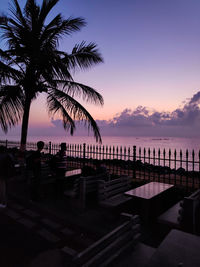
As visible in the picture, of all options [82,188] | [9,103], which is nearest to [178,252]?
[82,188]

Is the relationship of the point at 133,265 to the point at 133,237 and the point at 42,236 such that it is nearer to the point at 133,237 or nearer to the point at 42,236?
the point at 133,237

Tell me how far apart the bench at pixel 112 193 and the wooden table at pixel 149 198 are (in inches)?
14.5

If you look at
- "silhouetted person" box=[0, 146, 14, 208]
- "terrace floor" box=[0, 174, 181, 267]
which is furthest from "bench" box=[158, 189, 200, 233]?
"silhouetted person" box=[0, 146, 14, 208]

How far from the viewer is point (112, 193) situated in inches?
179

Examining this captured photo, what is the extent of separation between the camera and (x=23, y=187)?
655cm

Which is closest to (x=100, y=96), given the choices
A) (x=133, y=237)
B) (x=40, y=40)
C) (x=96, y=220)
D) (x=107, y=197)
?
(x=40, y=40)

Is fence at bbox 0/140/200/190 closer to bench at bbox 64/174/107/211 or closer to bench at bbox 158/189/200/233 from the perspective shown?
bench at bbox 64/174/107/211

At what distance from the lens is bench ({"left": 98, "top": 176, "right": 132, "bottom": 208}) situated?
13.4 ft

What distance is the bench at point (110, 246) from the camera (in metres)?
1.43

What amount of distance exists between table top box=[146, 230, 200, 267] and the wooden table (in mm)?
1736

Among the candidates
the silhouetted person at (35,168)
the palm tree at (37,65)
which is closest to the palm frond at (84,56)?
the palm tree at (37,65)

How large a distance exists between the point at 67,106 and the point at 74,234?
5226 millimetres

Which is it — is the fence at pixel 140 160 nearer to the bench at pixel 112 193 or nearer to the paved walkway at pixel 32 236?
the bench at pixel 112 193

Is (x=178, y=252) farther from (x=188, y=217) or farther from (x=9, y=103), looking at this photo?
(x=9, y=103)
